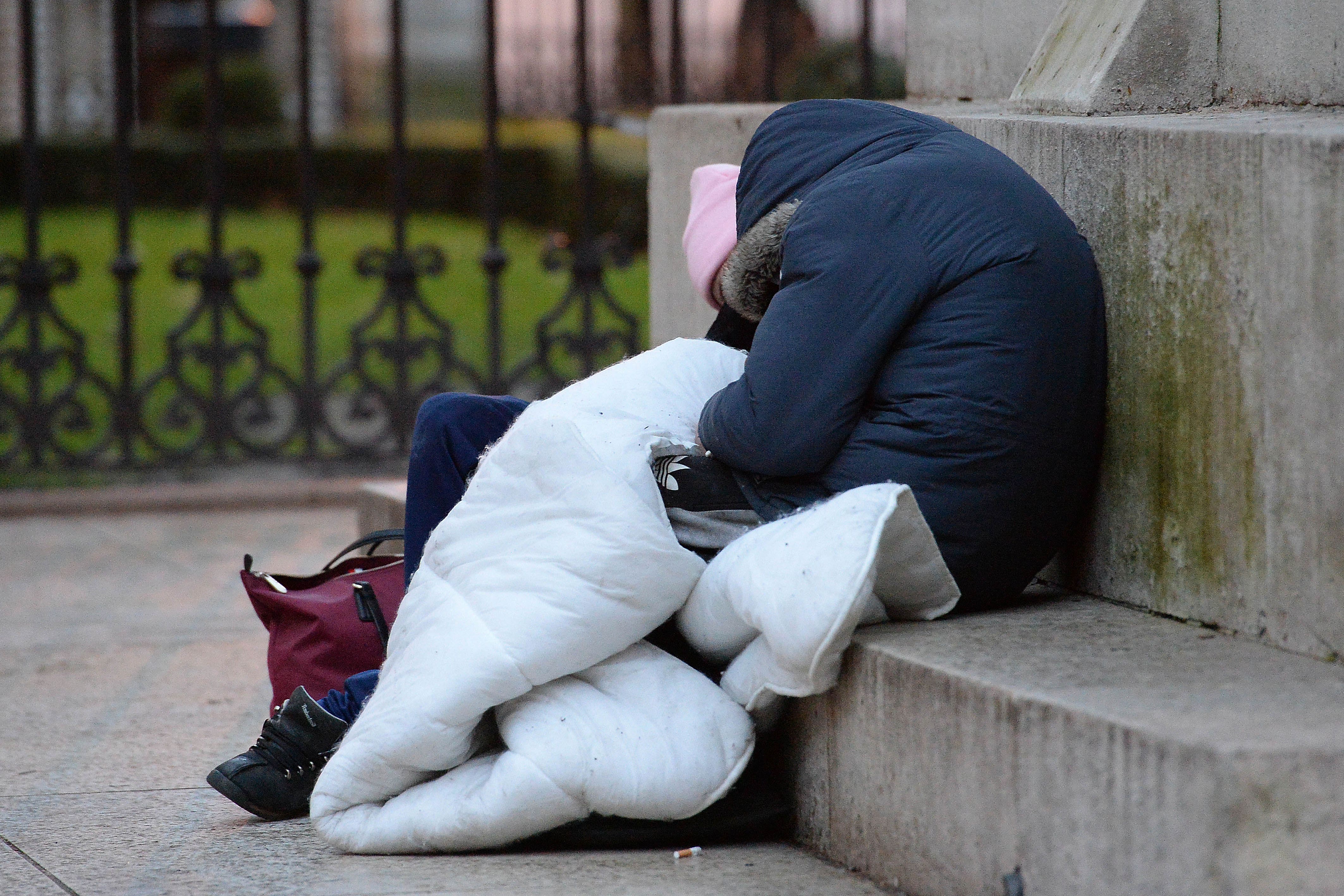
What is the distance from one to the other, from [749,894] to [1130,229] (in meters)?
1.25

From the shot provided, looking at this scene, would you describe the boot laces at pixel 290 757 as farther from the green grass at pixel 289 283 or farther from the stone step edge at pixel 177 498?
the green grass at pixel 289 283

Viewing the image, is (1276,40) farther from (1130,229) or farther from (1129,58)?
(1130,229)

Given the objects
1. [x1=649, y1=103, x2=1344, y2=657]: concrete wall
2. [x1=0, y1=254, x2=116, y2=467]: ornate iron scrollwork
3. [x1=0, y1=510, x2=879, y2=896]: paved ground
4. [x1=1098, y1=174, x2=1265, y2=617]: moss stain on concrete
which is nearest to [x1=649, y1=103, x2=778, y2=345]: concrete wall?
[x1=0, y1=510, x2=879, y2=896]: paved ground

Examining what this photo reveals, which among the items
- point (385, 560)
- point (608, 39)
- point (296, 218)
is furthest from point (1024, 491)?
point (296, 218)

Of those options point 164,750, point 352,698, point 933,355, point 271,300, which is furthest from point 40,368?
point 271,300

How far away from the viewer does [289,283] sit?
13625 mm

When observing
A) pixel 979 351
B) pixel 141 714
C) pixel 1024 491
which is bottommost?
pixel 141 714

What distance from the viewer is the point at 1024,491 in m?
2.68

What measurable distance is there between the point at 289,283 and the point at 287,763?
11.1m

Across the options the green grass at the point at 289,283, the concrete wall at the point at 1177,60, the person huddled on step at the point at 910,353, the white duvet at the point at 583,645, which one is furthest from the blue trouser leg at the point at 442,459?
the green grass at the point at 289,283

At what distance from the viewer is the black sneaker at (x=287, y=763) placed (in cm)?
290

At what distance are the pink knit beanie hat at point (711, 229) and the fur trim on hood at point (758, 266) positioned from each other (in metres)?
0.19

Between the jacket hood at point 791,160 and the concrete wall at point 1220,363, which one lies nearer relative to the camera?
the concrete wall at point 1220,363

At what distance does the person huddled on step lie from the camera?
257 centimetres
